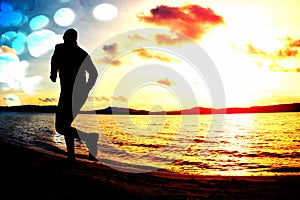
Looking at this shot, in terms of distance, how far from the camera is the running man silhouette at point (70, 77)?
19.6ft

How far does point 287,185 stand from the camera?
22.6ft

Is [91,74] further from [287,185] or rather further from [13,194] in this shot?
[287,185]

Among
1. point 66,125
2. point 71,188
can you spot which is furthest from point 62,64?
point 71,188

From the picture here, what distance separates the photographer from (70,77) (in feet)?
19.6

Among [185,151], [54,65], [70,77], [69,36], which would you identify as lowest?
[185,151]

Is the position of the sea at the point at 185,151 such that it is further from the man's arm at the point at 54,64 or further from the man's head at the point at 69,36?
the man's head at the point at 69,36

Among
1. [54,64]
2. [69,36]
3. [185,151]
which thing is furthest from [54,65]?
[185,151]

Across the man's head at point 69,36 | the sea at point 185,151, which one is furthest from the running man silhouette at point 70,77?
the sea at point 185,151

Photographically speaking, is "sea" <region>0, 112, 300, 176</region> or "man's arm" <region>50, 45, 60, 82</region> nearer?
"man's arm" <region>50, 45, 60, 82</region>

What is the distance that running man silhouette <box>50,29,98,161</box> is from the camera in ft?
19.6

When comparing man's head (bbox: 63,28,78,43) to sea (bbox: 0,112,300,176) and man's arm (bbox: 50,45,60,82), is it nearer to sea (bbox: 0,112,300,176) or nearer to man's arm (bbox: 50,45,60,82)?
man's arm (bbox: 50,45,60,82)

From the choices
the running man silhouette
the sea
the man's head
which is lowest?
the sea

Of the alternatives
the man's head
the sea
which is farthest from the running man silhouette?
the sea

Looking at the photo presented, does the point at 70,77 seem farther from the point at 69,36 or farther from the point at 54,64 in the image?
the point at 69,36
